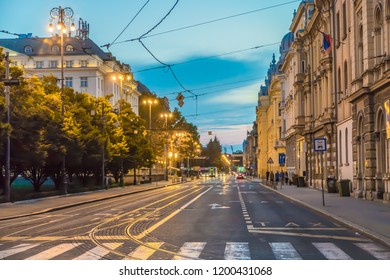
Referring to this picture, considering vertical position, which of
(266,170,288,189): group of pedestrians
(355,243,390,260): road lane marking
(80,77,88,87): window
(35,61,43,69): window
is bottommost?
(355,243,390,260): road lane marking

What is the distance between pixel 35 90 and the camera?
40062mm

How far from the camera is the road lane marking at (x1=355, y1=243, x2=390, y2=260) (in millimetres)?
12180

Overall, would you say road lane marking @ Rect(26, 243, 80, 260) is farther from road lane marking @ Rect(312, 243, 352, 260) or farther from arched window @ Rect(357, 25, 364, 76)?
arched window @ Rect(357, 25, 364, 76)

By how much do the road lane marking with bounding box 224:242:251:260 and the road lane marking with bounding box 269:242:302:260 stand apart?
1.93ft

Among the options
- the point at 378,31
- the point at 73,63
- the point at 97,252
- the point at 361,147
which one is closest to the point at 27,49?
the point at 73,63

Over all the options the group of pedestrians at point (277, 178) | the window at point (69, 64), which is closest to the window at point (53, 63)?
the window at point (69, 64)

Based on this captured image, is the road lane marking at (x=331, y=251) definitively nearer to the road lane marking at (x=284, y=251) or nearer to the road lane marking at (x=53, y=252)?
the road lane marking at (x=284, y=251)

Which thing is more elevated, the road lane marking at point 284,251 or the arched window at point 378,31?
the arched window at point 378,31

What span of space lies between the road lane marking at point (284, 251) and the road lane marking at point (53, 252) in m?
4.56

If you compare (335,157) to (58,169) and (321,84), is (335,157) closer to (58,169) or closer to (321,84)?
(321,84)

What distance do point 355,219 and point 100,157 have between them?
3642 centimetres

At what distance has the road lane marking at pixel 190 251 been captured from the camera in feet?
39.3

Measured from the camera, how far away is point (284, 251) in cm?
1287

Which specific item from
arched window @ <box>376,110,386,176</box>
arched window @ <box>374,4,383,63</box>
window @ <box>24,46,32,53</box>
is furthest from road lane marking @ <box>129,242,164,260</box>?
window @ <box>24,46,32,53</box>
